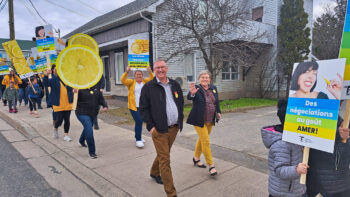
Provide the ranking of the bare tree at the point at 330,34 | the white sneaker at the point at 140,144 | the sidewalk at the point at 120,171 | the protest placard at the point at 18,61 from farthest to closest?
the bare tree at the point at 330,34, the protest placard at the point at 18,61, the white sneaker at the point at 140,144, the sidewalk at the point at 120,171

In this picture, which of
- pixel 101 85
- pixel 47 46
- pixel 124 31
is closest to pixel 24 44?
pixel 124 31

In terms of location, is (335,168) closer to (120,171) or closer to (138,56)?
(120,171)

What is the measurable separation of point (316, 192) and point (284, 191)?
355mm

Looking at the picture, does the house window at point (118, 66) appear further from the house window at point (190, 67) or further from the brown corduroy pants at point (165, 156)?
the brown corduroy pants at point (165, 156)

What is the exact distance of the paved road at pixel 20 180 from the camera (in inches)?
137

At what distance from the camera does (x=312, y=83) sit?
194 cm

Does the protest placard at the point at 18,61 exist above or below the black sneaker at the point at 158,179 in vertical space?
above

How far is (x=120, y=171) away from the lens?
4082 mm

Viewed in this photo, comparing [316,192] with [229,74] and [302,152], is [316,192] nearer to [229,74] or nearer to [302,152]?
[302,152]

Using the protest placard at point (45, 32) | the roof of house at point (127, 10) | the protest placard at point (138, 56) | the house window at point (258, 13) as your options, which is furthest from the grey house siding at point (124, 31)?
the house window at point (258, 13)

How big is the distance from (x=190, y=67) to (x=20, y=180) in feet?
34.7

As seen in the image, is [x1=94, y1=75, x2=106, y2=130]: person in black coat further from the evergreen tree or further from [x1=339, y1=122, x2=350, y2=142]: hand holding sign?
the evergreen tree

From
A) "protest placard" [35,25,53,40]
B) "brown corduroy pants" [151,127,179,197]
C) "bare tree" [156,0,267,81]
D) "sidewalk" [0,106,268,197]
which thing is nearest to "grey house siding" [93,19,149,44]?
"bare tree" [156,0,267,81]

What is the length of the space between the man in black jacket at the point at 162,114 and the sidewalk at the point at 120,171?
0.53m
